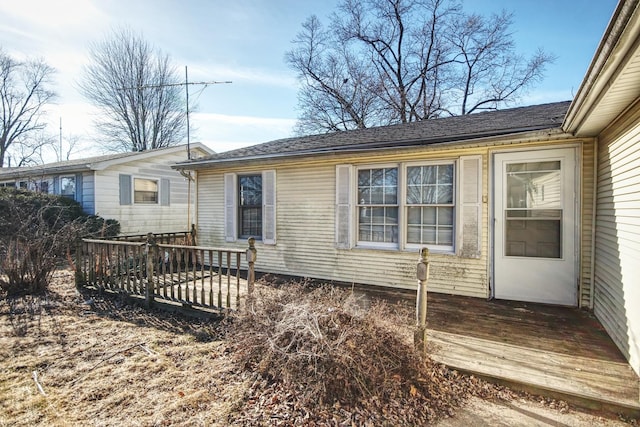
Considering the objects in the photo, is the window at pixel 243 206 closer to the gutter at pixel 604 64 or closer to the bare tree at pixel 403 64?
the gutter at pixel 604 64

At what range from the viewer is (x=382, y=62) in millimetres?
18797

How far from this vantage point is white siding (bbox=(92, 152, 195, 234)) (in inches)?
424

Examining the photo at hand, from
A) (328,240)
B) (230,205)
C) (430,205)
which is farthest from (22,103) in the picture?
(430,205)

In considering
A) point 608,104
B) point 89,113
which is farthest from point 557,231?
point 89,113

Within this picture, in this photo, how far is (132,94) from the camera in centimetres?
2022

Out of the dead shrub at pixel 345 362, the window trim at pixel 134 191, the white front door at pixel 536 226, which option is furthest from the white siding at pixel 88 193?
the white front door at pixel 536 226

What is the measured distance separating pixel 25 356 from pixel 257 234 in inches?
175

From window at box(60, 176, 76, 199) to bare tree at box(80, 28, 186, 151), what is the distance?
33.1 feet

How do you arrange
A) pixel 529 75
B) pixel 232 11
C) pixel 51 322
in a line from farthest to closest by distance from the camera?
pixel 529 75 < pixel 232 11 < pixel 51 322

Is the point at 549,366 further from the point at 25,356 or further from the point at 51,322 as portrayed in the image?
the point at 51,322

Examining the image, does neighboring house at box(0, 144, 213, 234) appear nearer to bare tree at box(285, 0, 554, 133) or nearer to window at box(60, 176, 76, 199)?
window at box(60, 176, 76, 199)

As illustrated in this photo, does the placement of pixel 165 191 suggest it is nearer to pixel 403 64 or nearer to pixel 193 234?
pixel 193 234

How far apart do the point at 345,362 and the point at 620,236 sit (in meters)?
3.17

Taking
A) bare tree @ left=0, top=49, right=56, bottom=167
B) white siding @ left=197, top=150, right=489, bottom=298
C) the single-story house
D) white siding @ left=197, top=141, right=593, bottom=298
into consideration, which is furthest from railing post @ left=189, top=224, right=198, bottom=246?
bare tree @ left=0, top=49, right=56, bottom=167
